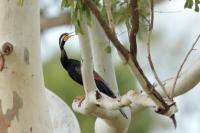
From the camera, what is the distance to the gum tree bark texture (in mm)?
2721

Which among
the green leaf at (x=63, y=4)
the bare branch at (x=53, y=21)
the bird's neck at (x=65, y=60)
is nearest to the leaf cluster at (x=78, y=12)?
the green leaf at (x=63, y=4)

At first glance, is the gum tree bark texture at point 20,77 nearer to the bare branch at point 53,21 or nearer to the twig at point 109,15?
the twig at point 109,15

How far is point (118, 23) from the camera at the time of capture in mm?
2947

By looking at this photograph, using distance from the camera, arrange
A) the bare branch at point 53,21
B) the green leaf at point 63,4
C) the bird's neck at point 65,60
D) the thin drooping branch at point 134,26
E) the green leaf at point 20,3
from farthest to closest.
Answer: the bare branch at point 53,21
the bird's neck at point 65,60
the green leaf at point 63,4
the green leaf at point 20,3
the thin drooping branch at point 134,26

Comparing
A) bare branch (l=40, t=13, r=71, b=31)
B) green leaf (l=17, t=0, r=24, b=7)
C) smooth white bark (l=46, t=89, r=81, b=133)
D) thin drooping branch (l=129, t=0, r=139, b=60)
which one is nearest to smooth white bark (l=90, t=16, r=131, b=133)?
smooth white bark (l=46, t=89, r=81, b=133)

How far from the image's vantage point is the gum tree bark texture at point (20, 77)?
107 inches

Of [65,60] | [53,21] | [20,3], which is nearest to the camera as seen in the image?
[20,3]

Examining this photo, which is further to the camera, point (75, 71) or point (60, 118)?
point (75, 71)

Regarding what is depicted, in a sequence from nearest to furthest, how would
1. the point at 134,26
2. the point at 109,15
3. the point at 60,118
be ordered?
the point at 134,26 < the point at 109,15 < the point at 60,118

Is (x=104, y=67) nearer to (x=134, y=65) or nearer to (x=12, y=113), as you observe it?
(x=12, y=113)

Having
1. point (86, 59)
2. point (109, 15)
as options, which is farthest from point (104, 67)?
point (109, 15)

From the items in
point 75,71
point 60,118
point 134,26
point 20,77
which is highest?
point 134,26

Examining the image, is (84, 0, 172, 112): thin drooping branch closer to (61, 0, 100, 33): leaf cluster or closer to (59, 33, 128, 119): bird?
(61, 0, 100, 33): leaf cluster

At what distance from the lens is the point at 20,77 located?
2734 millimetres
